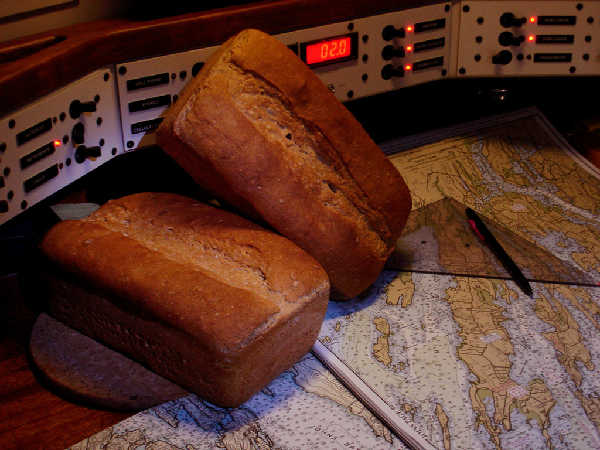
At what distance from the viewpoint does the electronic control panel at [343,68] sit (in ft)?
3.91

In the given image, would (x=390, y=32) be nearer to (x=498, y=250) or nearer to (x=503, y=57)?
(x=503, y=57)

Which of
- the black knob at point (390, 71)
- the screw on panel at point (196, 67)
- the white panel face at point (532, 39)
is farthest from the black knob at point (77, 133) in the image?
the white panel face at point (532, 39)

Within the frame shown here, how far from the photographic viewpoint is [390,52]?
1.73 meters

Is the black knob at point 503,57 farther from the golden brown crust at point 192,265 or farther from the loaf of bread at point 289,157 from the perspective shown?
the golden brown crust at point 192,265

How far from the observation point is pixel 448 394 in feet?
3.60

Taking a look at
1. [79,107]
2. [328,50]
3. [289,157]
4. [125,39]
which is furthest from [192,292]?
[328,50]

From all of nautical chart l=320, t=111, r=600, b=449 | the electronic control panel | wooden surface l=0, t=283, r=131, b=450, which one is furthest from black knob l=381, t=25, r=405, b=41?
wooden surface l=0, t=283, r=131, b=450

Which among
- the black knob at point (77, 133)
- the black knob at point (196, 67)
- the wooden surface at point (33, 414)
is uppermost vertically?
the black knob at point (196, 67)

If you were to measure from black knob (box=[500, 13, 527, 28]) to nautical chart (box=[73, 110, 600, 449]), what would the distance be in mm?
401

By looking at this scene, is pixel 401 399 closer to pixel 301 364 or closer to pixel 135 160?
pixel 301 364

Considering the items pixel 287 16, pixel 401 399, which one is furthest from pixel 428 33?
pixel 401 399

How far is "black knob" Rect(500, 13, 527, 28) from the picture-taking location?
1806 millimetres

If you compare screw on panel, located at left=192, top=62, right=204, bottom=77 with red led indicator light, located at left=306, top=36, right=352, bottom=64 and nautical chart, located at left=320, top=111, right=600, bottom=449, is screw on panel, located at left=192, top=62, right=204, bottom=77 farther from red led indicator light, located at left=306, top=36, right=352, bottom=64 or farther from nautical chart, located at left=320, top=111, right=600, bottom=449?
nautical chart, located at left=320, top=111, right=600, bottom=449

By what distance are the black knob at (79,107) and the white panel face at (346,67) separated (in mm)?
90
